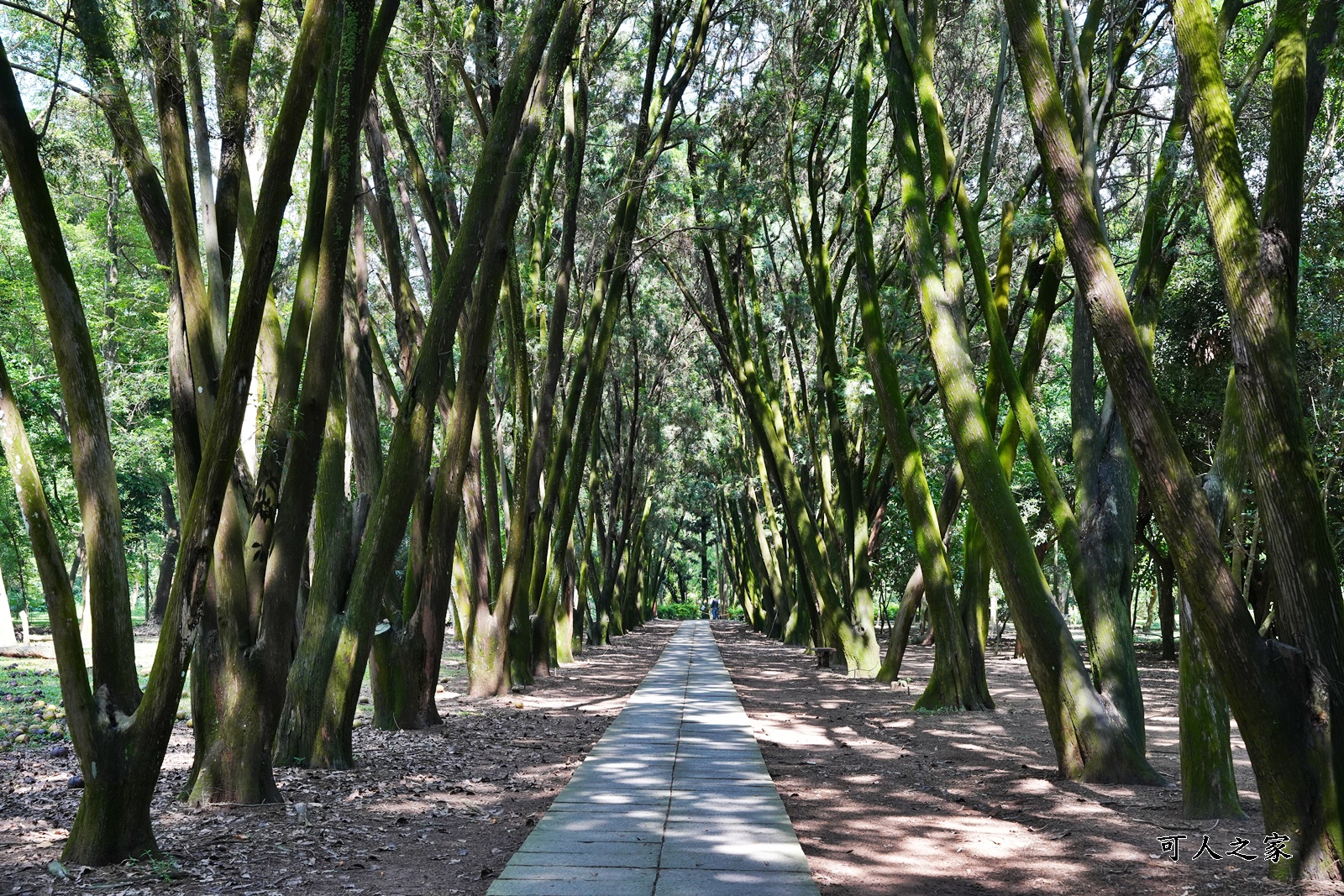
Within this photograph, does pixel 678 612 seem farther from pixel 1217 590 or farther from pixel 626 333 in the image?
pixel 1217 590

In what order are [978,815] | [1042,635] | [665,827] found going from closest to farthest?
[665,827] < [978,815] < [1042,635]

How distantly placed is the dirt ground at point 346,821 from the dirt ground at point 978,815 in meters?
1.77

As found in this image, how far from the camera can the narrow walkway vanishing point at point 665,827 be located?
4.68 meters

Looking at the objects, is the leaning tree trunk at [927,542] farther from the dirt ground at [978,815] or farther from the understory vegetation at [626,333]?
the dirt ground at [978,815]

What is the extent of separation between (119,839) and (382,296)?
18642mm

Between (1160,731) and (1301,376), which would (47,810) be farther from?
(1301,376)

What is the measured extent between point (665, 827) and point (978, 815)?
208cm

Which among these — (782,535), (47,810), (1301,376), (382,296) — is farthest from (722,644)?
(47,810)

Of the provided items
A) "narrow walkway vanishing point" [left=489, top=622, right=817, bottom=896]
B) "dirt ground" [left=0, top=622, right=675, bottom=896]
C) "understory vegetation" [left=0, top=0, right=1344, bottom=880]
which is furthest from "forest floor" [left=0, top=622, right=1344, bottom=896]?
"understory vegetation" [left=0, top=0, right=1344, bottom=880]

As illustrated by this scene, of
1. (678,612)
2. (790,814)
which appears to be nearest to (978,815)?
(790,814)

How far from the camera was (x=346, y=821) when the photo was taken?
6098 mm

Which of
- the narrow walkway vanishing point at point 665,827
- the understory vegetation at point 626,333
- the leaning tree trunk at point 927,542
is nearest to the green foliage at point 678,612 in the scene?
the understory vegetation at point 626,333

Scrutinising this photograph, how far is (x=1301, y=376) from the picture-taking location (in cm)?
1436

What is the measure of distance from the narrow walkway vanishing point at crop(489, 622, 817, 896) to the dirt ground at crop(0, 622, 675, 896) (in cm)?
25
